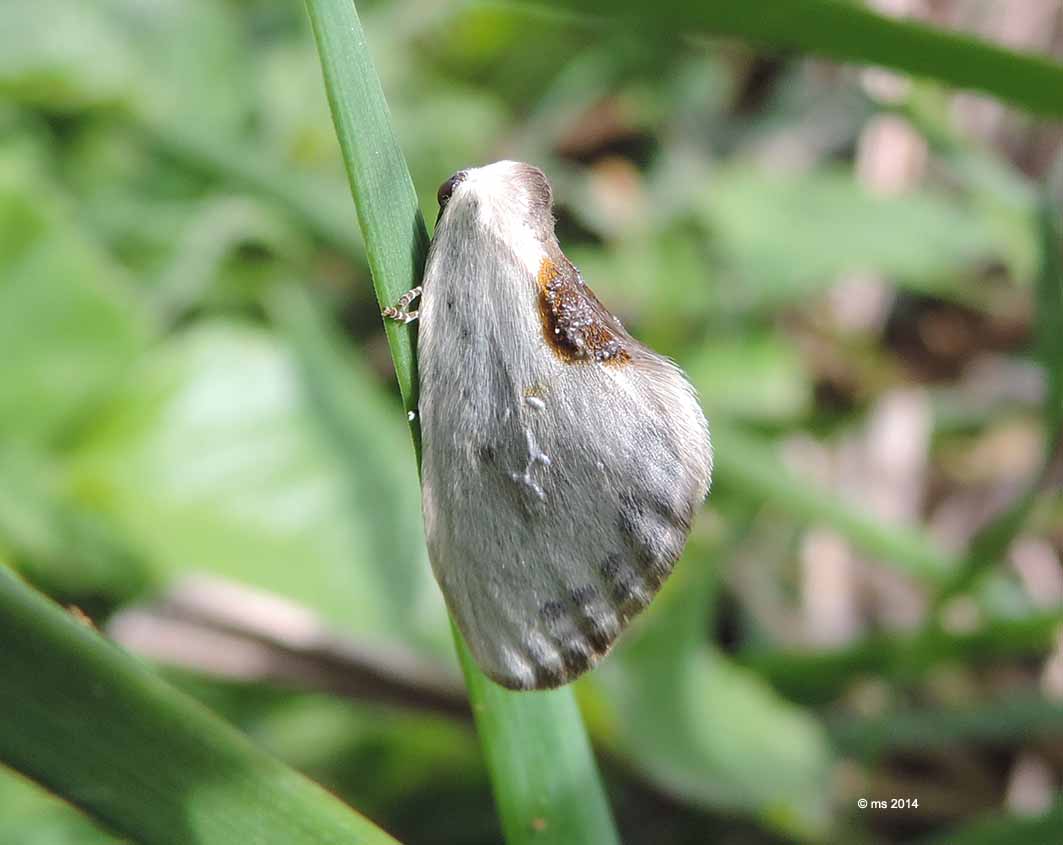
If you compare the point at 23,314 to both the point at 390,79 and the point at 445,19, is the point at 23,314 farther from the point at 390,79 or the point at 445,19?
the point at 445,19

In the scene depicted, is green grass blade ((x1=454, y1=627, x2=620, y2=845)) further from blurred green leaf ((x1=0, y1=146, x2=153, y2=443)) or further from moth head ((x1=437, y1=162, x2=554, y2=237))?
blurred green leaf ((x1=0, y1=146, x2=153, y2=443))

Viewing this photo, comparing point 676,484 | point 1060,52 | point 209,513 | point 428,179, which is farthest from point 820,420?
point 1060,52

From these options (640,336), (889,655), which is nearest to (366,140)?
(889,655)

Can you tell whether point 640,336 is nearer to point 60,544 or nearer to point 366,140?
point 60,544

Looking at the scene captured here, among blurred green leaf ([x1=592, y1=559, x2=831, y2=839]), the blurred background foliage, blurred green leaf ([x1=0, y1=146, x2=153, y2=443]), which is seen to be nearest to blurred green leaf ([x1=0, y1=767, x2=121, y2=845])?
the blurred background foliage

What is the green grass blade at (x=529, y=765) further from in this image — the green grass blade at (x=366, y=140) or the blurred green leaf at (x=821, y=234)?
the blurred green leaf at (x=821, y=234)

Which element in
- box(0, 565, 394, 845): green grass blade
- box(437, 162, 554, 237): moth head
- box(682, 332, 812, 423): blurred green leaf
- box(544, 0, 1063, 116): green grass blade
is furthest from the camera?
box(682, 332, 812, 423): blurred green leaf

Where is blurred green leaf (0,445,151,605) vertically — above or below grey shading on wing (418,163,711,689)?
below

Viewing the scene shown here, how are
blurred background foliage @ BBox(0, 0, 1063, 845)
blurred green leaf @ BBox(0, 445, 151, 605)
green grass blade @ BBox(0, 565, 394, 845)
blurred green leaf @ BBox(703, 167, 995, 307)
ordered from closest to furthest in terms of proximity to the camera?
1. green grass blade @ BBox(0, 565, 394, 845)
2. blurred green leaf @ BBox(0, 445, 151, 605)
3. blurred background foliage @ BBox(0, 0, 1063, 845)
4. blurred green leaf @ BBox(703, 167, 995, 307)
